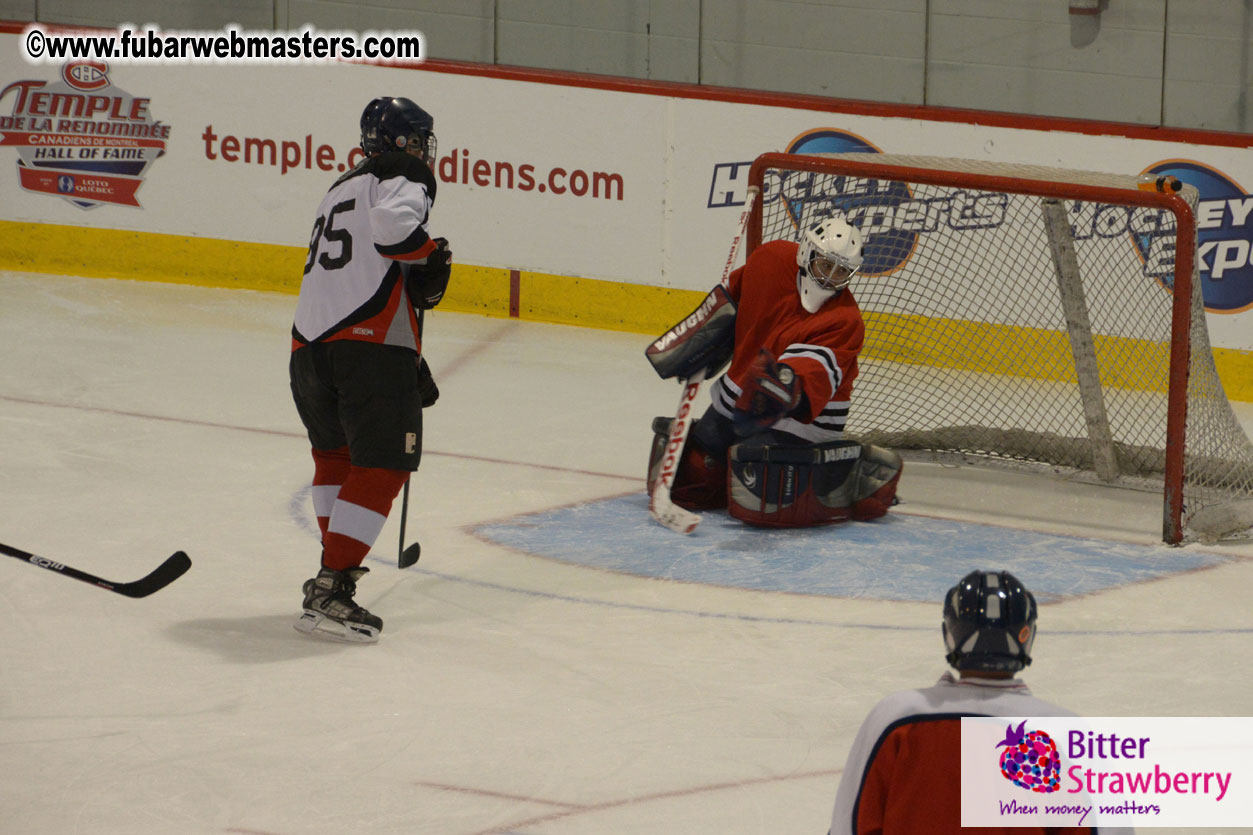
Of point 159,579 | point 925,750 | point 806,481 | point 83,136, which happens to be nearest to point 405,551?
point 159,579

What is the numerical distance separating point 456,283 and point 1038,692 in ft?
14.9

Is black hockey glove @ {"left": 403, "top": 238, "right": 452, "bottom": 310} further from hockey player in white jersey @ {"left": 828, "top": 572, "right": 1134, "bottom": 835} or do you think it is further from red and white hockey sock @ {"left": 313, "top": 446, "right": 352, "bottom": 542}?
hockey player in white jersey @ {"left": 828, "top": 572, "right": 1134, "bottom": 835}

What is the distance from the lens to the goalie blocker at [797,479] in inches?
190

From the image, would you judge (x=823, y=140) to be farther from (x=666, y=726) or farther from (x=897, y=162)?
(x=666, y=726)

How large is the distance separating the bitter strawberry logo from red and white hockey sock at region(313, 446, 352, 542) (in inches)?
173

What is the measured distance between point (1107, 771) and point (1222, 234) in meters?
4.00

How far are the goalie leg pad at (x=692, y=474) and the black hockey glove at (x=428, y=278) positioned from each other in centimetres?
130

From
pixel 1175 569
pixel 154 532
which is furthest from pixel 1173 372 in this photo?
pixel 154 532

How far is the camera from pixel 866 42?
759 cm

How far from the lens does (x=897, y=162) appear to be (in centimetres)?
546

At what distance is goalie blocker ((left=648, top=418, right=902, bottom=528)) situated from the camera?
4.83 m

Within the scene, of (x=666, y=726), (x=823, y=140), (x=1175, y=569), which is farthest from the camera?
(x=823, y=140)

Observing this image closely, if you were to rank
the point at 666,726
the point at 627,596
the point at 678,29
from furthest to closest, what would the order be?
the point at 678,29
the point at 627,596
the point at 666,726

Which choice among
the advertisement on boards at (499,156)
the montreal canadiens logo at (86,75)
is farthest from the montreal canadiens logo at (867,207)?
the montreal canadiens logo at (86,75)
